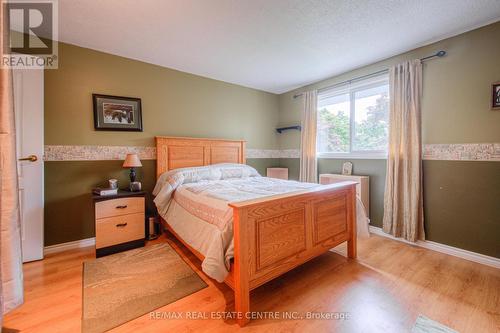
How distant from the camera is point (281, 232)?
162cm

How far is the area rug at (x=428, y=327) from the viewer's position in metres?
1.32

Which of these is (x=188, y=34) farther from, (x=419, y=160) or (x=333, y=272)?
(x=419, y=160)

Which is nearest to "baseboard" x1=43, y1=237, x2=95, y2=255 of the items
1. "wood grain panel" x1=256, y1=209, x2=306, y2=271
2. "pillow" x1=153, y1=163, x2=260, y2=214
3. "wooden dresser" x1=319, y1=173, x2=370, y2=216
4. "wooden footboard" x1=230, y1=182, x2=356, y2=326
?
"pillow" x1=153, y1=163, x2=260, y2=214

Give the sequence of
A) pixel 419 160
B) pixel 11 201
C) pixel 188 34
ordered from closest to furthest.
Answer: pixel 11 201, pixel 188 34, pixel 419 160

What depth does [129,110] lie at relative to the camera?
286 centimetres

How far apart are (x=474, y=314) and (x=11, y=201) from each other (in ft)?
9.88

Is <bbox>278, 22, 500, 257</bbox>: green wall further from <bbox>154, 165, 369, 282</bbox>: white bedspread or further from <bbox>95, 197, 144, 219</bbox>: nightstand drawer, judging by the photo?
<bbox>95, 197, 144, 219</bbox>: nightstand drawer

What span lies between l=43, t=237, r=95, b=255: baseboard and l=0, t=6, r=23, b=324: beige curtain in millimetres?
1647

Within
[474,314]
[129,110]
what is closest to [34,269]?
[129,110]

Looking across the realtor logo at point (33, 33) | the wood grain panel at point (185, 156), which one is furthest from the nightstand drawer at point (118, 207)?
the realtor logo at point (33, 33)

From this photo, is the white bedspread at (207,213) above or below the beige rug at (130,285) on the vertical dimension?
above

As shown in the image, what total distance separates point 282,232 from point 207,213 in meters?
0.65

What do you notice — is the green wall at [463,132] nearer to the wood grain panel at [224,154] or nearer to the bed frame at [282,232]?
the bed frame at [282,232]

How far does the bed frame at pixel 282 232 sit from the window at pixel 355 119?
4.08 ft
